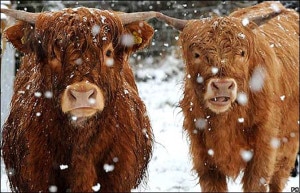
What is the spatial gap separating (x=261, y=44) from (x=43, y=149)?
2.63 m

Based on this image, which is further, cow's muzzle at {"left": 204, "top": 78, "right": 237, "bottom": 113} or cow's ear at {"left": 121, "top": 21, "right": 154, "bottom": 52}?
cow's muzzle at {"left": 204, "top": 78, "right": 237, "bottom": 113}

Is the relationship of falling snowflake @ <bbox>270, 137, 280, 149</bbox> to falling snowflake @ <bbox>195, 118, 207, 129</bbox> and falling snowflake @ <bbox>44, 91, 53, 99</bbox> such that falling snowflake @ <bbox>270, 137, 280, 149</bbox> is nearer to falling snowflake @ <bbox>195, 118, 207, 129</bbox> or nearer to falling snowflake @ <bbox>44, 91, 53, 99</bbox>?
falling snowflake @ <bbox>195, 118, 207, 129</bbox>

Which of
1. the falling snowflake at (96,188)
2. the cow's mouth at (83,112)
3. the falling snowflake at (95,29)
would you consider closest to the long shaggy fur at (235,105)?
the falling snowflake at (95,29)

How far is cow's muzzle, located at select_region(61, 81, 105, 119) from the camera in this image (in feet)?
15.0

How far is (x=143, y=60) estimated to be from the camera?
15.7 meters

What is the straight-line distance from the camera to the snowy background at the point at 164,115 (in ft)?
27.8

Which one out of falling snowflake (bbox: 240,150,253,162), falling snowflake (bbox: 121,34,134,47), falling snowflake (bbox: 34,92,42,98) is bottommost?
falling snowflake (bbox: 240,150,253,162)

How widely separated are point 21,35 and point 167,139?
558cm

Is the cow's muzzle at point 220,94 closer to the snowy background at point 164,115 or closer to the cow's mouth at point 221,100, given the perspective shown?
the cow's mouth at point 221,100

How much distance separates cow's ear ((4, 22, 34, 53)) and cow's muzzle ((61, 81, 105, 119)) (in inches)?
28.4

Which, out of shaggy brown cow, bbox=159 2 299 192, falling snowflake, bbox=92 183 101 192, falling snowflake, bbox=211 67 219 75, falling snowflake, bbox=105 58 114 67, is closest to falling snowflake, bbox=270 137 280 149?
shaggy brown cow, bbox=159 2 299 192

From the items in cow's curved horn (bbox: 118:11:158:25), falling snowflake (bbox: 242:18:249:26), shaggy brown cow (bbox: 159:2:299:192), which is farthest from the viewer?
falling snowflake (bbox: 242:18:249:26)

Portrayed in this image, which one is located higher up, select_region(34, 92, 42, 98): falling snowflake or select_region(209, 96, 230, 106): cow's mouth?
select_region(34, 92, 42, 98): falling snowflake

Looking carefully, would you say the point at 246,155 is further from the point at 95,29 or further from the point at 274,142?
the point at 95,29
